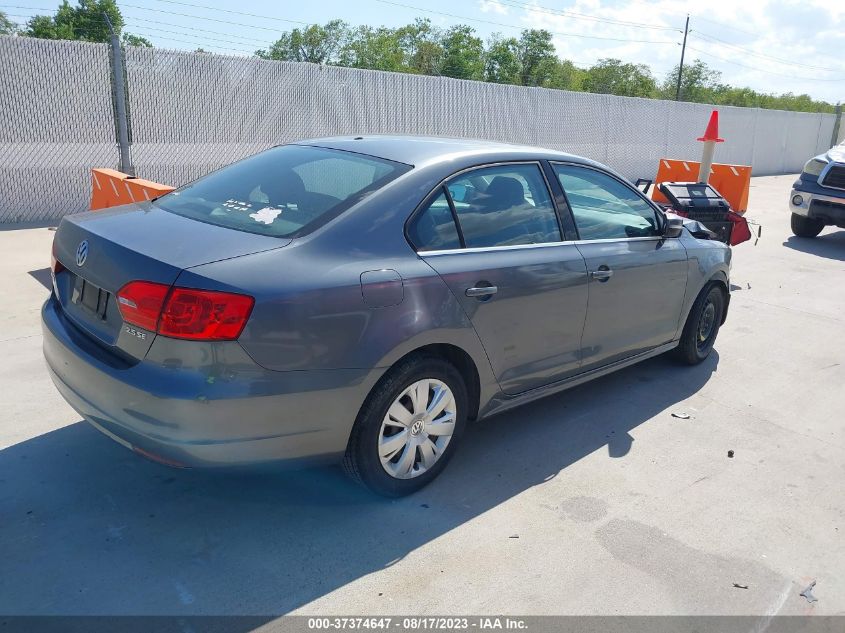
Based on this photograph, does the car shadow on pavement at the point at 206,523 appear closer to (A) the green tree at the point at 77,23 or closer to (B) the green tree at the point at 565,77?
(A) the green tree at the point at 77,23

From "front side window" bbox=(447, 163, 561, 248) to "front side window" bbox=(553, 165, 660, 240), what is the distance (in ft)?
0.73

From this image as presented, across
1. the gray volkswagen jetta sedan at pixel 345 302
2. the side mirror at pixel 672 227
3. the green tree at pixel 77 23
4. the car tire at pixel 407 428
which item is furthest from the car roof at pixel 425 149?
the green tree at pixel 77 23

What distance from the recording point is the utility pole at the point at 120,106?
33.5 feet

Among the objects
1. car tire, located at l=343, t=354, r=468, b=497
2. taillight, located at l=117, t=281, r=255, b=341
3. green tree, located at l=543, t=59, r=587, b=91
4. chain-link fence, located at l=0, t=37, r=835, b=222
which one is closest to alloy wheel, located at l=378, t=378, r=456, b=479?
car tire, located at l=343, t=354, r=468, b=497

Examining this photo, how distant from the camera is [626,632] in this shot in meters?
2.68

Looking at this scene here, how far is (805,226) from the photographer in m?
12.0

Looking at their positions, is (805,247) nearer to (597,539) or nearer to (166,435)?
(597,539)

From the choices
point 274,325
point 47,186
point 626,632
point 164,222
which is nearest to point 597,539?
point 626,632

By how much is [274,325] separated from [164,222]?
924 millimetres

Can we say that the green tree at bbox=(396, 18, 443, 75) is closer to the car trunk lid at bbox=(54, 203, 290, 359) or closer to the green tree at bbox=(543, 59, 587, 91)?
the green tree at bbox=(543, 59, 587, 91)

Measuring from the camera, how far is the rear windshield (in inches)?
126

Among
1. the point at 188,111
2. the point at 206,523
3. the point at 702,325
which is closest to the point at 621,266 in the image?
the point at 702,325

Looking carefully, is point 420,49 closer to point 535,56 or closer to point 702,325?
point 535,56

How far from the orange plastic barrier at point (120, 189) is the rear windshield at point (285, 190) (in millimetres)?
2796
